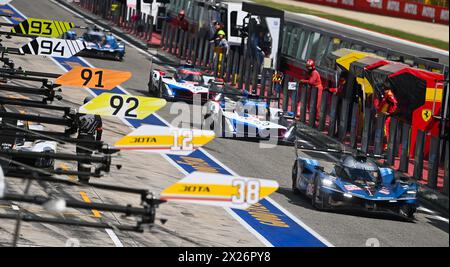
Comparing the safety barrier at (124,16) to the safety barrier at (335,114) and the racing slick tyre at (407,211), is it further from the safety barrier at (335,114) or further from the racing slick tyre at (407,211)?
the racing slick tyre at (407,211)

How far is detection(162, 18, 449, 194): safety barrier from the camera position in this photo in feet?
86.2

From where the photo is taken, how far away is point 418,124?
28125 mm

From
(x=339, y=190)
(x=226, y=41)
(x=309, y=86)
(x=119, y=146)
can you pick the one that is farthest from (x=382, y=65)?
(x=119, y=146)


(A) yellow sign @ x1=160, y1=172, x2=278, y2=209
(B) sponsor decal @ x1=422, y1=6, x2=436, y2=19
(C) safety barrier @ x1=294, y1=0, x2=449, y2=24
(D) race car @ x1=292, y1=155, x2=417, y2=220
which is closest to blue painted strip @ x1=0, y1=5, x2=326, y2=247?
(D) race car @ x1=292, y1=155, x2=417, y2=220

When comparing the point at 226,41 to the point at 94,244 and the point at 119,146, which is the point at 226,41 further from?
the point at 119,146

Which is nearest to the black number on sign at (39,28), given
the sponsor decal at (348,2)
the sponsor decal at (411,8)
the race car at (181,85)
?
the race car at (181,85)

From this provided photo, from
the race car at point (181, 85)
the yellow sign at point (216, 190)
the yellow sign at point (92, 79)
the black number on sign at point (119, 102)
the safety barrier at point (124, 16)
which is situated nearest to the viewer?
the yellow sign at point (216, 190)

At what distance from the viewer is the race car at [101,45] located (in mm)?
45125

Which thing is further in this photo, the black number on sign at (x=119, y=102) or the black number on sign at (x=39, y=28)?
the black number on sign at (x=39, y=28)

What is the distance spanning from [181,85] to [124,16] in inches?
974

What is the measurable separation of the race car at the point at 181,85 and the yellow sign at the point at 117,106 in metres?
23.1
